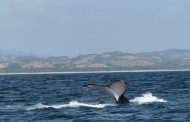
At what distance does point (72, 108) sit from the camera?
31.2 m

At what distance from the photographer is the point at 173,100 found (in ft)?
117

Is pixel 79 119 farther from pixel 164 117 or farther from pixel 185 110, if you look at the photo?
pixel 185 110

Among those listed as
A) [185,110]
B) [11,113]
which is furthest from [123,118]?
[11,113]

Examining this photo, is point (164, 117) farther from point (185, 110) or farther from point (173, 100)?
point (173, 100)

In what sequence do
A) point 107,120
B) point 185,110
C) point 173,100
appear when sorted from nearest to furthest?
point 107,120, point 185,110, point 173,100

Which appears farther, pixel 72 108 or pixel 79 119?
pixel 72 108

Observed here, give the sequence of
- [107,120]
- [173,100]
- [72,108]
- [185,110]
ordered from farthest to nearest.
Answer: [173,100] → [72,108] → [185,110] → [107,120]

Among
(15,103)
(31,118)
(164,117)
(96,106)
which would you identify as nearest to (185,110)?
(164,117)

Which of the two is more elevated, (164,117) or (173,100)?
(173,100)

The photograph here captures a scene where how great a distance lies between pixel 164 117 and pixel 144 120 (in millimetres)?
1139

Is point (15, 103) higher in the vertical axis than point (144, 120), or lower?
higher

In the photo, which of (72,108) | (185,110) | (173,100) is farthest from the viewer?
(173,100)

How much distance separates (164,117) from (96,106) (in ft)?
18.3

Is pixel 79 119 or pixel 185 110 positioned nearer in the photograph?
pixel 79 119
